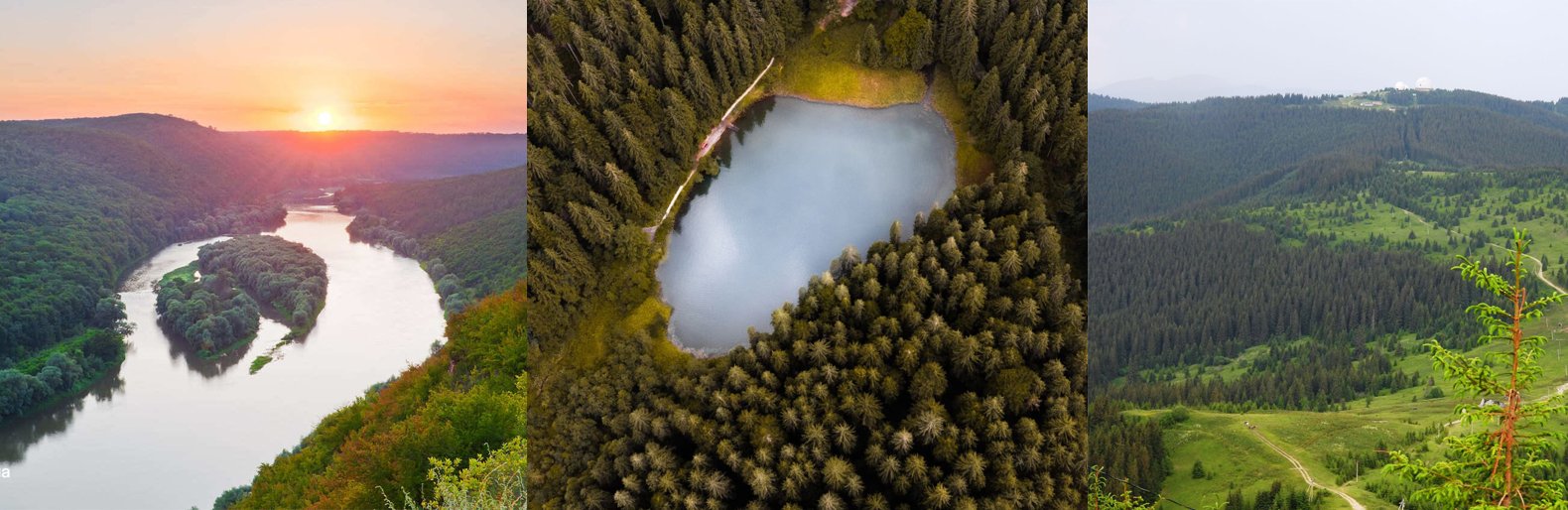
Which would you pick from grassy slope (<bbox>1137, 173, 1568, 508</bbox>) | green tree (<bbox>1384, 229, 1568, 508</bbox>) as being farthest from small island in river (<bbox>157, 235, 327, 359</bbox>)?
grassy slope (<bbox>1137, 173, 1568, 508</bbox>)

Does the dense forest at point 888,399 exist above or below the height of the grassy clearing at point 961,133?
below

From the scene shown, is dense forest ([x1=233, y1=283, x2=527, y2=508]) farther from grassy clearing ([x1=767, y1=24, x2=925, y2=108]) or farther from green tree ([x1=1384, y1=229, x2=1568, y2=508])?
grassy clearing ([x1=767, y1=24, x2=925, y2=108])

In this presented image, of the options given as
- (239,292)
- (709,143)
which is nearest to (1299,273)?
(709,143)

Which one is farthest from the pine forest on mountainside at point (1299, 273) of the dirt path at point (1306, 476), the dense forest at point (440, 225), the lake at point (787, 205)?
the dense forest at point (440, 225)

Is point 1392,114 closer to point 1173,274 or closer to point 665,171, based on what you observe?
point 1173,274

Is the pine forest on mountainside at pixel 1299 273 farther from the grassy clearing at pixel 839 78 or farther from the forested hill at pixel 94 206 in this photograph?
the forested hill at pixel 94 206
